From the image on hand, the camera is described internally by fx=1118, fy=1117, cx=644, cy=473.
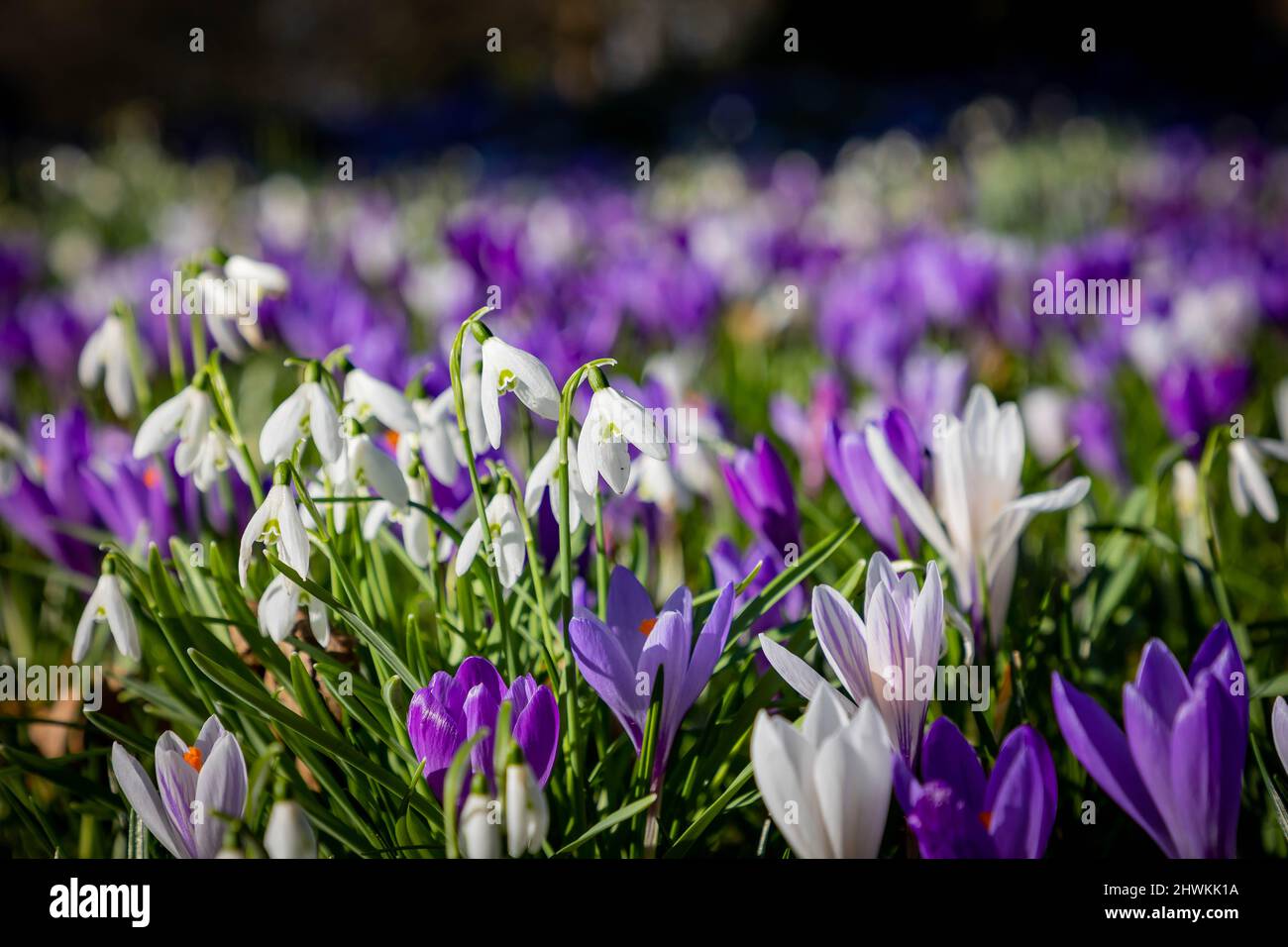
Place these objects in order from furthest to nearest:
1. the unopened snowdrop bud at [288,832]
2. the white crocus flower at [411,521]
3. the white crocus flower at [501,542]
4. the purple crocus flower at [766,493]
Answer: the purple crocus flower at [766,493]
the white crocus flower at [411,521]
the white crocus flower at [501,542]
the unopened snowdrop bud at [288,832]

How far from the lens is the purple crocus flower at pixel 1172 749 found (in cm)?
84

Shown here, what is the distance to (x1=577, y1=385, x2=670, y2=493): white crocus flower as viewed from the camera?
913 mm

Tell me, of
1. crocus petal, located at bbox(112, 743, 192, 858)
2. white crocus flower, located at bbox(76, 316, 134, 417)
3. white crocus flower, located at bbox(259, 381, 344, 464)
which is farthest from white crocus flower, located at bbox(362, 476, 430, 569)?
white crocus flower, located at bbox(76, 316, 134, 417)

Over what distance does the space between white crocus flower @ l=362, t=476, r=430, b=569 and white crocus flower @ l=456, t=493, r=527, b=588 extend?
15 centimetres

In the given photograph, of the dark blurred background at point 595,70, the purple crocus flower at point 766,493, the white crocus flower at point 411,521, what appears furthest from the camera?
the dark blurred background at point 595,70

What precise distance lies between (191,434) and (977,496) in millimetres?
819

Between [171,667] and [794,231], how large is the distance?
3.24 m

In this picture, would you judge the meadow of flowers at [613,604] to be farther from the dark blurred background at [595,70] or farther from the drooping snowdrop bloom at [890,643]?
the dark blurred background at [595,70]

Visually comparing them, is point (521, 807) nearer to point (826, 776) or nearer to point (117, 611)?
point (826, 776)

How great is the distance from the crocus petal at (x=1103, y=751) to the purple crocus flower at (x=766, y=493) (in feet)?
1.67

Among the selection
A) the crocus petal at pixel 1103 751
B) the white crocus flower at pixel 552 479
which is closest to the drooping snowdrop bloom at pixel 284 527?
the white crocus flower at pixel 552 479

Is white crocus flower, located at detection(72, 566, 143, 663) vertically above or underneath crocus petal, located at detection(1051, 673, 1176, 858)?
above

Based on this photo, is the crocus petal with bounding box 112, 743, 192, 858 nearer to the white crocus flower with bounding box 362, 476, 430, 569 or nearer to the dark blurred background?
the white crocus flower with bounding box 362, 476, 430, 569
